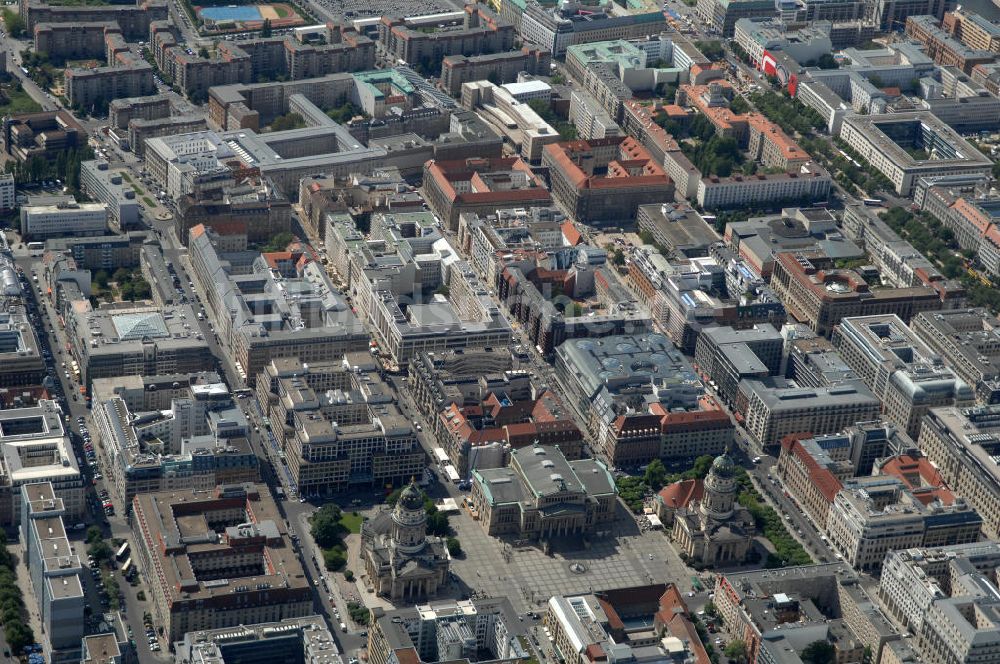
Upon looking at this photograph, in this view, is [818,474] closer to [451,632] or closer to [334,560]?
[451,632]

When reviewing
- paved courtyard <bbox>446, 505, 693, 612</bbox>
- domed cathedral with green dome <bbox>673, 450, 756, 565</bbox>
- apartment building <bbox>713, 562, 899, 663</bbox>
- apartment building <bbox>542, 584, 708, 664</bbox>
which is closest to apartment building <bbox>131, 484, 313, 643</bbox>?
paved courtyard <bbox>446, 505, 693, 612</bbox>

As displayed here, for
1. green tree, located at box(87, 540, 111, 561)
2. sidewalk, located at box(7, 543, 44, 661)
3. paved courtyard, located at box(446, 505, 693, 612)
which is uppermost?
green tree, located at box(87, 540, 111, 561)

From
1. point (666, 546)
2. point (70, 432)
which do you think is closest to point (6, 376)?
point (70, 432)

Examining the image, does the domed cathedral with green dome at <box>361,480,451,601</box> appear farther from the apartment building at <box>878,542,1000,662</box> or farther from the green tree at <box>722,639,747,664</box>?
the apartment building at <box>878,542,1000,662</box>

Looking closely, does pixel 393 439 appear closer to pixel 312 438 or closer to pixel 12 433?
pixel 312 438

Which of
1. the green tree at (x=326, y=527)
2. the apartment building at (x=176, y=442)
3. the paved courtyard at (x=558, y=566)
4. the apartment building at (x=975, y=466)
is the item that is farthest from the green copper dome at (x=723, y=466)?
the apartment building at (x=176, y=442)

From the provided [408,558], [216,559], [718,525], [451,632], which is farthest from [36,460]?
[718,525]

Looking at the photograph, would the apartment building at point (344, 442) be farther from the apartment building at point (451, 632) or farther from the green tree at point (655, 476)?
the apartment building at point (451, 632)
